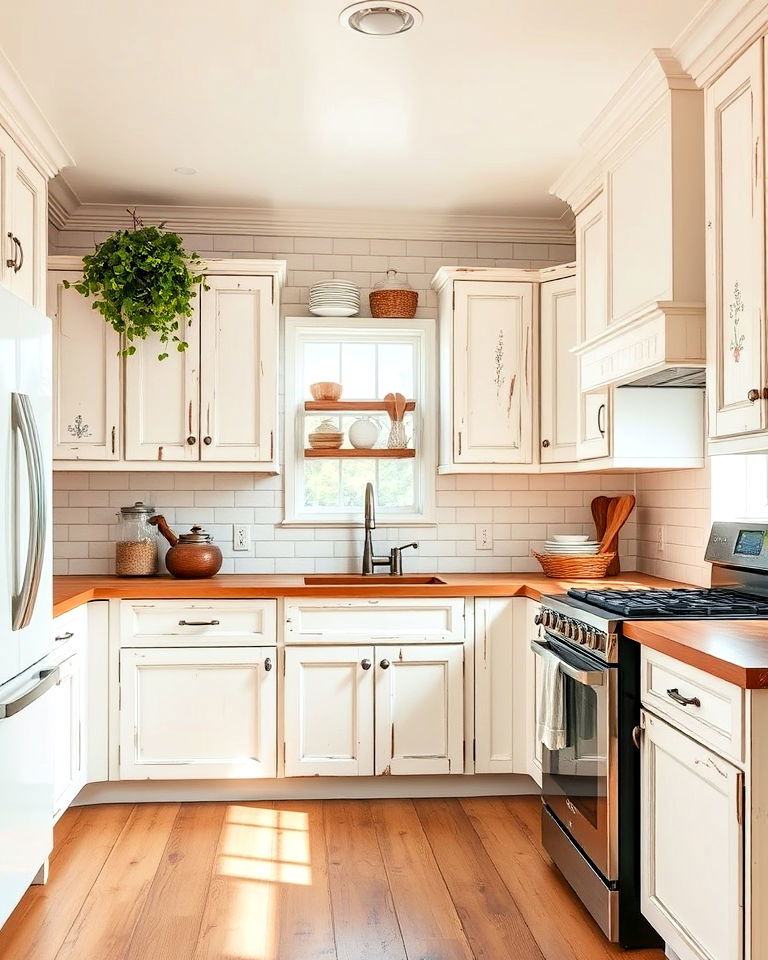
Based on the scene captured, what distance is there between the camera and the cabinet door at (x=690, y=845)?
6.45ft

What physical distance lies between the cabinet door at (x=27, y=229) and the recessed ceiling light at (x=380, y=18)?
1.22m

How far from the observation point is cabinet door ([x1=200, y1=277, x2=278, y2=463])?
402 cm

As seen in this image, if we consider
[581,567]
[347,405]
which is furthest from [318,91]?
[581,567]

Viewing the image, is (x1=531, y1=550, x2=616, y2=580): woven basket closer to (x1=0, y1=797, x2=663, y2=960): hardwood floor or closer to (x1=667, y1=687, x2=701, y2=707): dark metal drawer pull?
(x1=0, y1=797, x2=663, y2=960): hardwood floor

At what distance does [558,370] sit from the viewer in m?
4.09

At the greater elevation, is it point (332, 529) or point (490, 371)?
point (490, 371)

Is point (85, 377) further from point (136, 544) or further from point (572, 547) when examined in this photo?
point (572, 547)

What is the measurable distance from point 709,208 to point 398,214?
204cm

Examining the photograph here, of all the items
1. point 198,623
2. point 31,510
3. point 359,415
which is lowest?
point 198,623

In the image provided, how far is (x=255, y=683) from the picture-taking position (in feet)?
12.2

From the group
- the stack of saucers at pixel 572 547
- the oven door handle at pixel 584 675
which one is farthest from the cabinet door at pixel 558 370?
the oven door handle at pixel 584 675

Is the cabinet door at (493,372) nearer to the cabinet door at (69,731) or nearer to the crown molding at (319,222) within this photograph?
the crown molding at (319,222)

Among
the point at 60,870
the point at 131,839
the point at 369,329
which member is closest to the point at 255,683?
the point at 131,839

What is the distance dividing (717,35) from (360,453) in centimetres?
232
